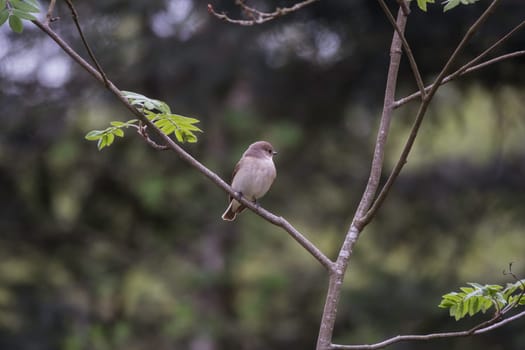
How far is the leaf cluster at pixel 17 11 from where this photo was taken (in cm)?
282

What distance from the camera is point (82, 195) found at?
11000 mm

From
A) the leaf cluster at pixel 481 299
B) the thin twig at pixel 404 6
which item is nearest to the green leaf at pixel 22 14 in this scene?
the thin twig at pixel 404 6

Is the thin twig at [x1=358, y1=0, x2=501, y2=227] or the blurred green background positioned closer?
the thin twig at [x1=358, y1=0, x2=501, y2=227]

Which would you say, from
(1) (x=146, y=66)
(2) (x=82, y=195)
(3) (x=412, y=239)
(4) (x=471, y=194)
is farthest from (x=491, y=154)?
(2) (x=82, y=195)

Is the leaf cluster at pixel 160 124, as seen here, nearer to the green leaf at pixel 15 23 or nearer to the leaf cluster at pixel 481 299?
the green leaf at pixel 15 23

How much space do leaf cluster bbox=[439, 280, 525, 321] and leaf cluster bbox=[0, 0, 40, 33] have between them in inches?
71.2

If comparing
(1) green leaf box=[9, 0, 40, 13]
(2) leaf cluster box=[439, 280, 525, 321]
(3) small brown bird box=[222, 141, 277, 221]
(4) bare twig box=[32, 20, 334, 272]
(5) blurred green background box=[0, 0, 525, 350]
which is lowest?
(2) leaf cluster box=[439, 280, 525, 321]

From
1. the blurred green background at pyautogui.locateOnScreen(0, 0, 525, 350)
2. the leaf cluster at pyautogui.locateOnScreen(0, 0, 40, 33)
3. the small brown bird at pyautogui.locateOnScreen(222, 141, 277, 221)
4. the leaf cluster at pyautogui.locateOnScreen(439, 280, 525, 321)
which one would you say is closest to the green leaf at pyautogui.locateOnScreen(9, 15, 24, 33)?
the leaf cluster at pyautogui.locateOnScreen(0, 0, 40, 33)

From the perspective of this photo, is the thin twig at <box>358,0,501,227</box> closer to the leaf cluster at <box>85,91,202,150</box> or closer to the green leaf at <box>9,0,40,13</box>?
the leaf cluster at <box>85,91,202,150</box>

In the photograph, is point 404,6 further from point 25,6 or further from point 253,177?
point 253,177

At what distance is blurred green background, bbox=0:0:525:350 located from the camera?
363 inches

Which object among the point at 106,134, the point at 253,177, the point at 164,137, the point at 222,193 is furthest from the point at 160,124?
the point at 222,193

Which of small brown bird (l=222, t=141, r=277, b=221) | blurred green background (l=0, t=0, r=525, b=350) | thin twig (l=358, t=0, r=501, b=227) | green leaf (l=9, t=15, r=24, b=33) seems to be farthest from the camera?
blurred green background (l=0, t=0, r=525, b=350)

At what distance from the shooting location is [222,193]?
10.2 metres
